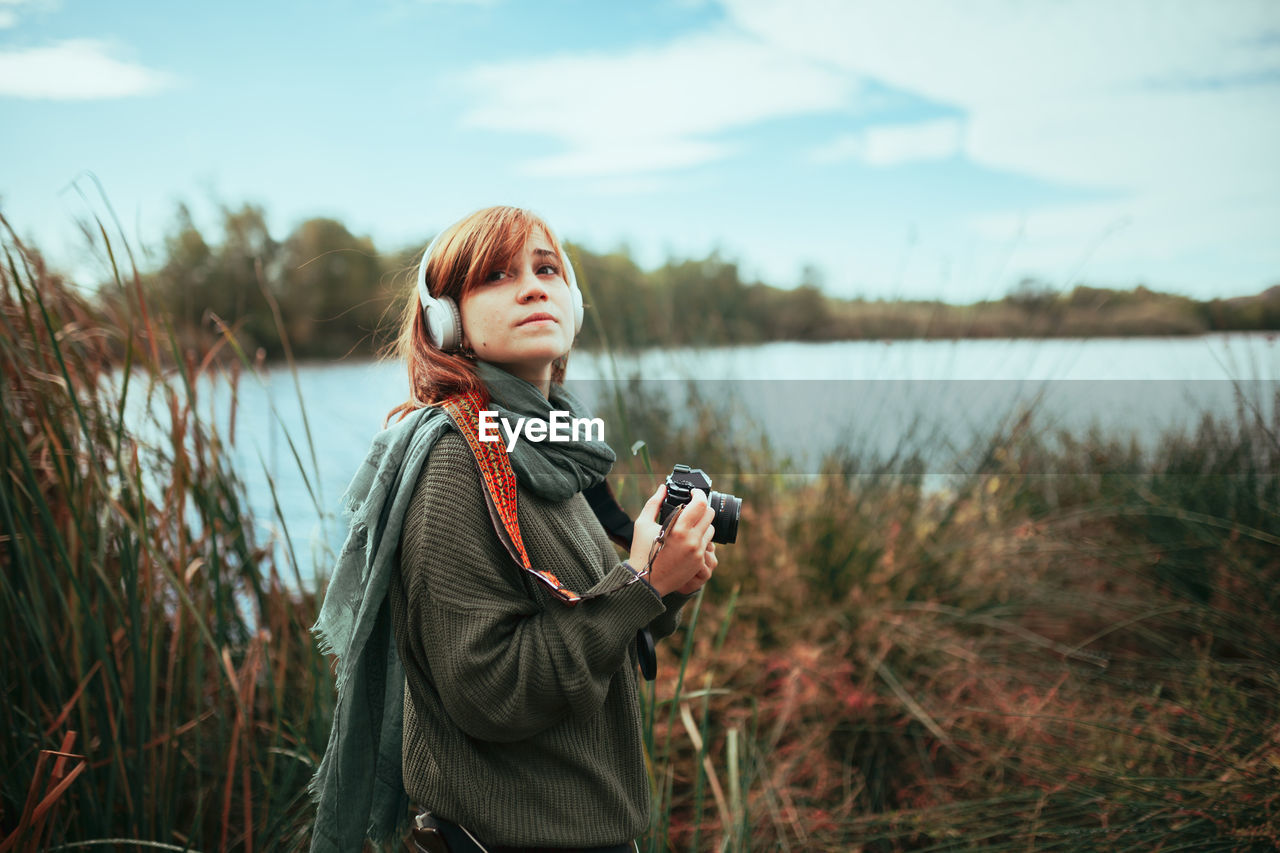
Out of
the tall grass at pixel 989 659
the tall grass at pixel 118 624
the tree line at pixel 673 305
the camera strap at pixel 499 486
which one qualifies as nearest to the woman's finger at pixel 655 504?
the camera strap at pixel 499 486

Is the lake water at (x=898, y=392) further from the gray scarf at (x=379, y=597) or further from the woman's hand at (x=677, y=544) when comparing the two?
the woman's hand at (x=677, y=544)

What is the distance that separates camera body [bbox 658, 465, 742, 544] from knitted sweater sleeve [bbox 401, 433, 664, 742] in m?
0.12

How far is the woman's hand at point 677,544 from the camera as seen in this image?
45.9 inches

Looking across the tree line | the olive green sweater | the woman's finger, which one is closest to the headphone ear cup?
the olive green sweater

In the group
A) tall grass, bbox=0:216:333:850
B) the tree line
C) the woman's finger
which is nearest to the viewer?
the woman's finger

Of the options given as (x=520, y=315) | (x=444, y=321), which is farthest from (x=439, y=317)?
(x=520, y=315)

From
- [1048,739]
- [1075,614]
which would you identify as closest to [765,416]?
[1075,614]

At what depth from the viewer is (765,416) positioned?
4102mm

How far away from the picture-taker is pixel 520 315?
1261 mm

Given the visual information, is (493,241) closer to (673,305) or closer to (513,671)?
(513,671)

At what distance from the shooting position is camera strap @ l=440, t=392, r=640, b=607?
113cm

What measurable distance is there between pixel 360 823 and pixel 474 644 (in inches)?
20.0

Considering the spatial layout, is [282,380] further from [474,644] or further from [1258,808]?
[1258,808]

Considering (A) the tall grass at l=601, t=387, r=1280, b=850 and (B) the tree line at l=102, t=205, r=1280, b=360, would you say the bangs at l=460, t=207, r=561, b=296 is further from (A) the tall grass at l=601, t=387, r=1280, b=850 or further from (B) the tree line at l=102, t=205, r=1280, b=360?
(B) the tree line at l=102, t=205, r=1280, b=360
